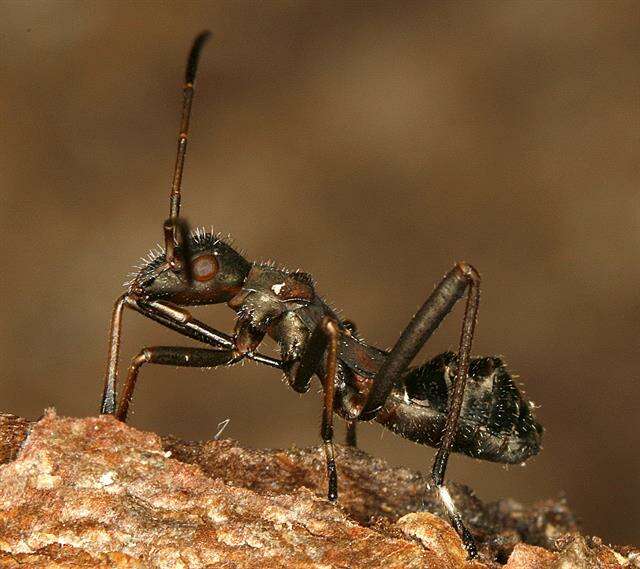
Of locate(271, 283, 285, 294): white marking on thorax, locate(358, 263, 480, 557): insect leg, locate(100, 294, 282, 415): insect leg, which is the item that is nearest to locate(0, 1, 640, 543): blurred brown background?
locate(271, 283, 285, 294): white marking on thorax

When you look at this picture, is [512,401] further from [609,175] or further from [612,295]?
[609,175]

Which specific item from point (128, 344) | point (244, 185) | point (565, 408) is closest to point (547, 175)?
point (565, 408)

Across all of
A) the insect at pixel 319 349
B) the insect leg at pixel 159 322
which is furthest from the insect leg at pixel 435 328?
the insect leg at pixel 159 322

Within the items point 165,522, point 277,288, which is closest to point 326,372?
point 277,288

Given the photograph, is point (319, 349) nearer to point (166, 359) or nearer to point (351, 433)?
point (166, 359)

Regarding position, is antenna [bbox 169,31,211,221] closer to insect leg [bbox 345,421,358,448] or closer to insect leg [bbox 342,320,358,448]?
insect leg [bbox 342,320,358,448]

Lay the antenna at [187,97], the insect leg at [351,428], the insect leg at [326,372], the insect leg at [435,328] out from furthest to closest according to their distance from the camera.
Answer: the insect leg at [351,428]
the antenna at [187,97]
the insect leg at [435,328]
the insect leg at [326,372]

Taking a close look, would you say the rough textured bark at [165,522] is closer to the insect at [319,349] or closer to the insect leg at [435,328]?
the insect leg at [435,328]
